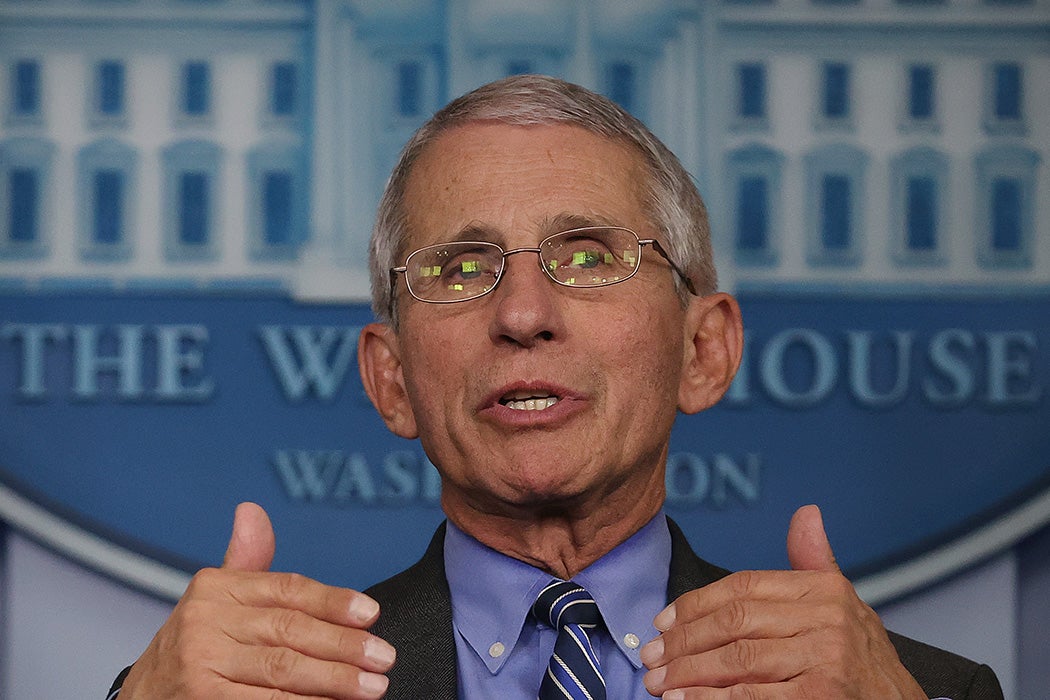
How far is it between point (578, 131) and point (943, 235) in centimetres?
160

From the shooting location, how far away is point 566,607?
186 cm

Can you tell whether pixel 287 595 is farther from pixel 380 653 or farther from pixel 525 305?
pixel 525 305

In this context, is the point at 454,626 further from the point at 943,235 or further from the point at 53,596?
the point at 943,235

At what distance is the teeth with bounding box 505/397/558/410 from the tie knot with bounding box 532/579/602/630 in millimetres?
277

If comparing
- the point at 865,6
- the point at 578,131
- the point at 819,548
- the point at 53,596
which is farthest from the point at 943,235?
the point at 53,596

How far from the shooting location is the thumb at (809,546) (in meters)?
1.68

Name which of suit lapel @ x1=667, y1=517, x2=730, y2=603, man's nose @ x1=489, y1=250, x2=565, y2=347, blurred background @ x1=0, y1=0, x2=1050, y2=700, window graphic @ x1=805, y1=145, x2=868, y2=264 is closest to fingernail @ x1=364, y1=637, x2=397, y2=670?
man's nose @ x1=489, y1=250, x2=565, y2=347

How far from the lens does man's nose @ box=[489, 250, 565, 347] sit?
1.80m

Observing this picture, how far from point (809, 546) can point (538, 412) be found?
42cm

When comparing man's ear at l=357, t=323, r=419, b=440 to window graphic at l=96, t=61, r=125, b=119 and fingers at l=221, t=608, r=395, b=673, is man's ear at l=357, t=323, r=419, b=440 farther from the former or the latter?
window graphic at l=96, t=61, r=125, b=119

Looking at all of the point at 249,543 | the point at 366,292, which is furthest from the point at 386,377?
the point at 366,292

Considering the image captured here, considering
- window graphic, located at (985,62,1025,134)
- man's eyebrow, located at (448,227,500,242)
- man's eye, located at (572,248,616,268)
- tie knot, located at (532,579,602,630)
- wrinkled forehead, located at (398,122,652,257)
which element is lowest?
tie knot, located at (532,579,602,630)

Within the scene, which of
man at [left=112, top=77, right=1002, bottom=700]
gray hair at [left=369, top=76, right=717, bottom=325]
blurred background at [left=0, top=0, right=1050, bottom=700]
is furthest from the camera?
blurred background at [left=0, top=0, right=1050, bottom=700]

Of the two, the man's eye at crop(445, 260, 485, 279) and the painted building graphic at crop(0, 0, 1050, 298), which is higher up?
the painted building graphic at crop(0, 0, 1050, 298)
